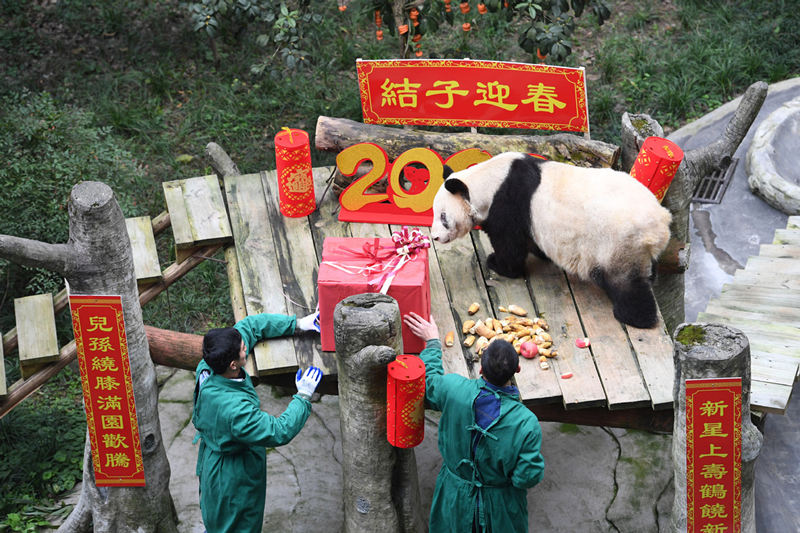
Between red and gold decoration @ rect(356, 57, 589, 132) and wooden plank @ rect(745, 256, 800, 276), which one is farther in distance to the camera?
wooden plank @ rect(745, 256, 800, 276)

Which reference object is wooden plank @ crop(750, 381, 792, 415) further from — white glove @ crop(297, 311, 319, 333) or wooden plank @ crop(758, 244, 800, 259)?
white glove @ crop(297, 311, 319, 333)

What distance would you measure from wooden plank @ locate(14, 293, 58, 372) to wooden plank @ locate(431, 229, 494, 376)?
7.60 ft

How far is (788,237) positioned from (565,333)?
2.51 metres

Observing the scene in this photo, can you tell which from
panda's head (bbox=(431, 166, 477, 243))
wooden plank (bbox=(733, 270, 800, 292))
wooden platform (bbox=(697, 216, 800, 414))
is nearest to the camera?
wooden platform (bbox=(697, 216, 800, 414))

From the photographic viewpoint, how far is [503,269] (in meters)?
5.34

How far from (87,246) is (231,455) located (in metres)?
1.22

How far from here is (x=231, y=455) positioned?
4227 millimetres

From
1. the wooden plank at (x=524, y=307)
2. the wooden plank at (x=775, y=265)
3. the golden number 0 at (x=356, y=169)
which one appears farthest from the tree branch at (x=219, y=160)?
the wooden plank at (x=775, y=265)

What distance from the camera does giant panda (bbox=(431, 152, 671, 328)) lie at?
15.5 feet

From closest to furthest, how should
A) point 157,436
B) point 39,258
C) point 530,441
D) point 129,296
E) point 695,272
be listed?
point 530,441
point 39,258
point 129,296
point 157,436
point 695,272

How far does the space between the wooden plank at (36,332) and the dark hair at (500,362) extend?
267cm

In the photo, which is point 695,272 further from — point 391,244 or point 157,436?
point 157,436

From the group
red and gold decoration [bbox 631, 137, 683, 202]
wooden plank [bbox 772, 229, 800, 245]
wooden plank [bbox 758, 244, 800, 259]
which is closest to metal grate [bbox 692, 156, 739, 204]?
wooden plank [bbox 772, 229, 800, 245]

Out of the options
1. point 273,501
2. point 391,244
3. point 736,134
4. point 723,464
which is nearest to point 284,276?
point 391,244
